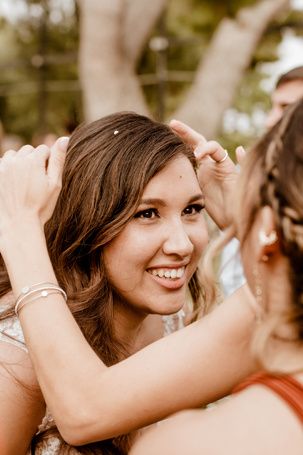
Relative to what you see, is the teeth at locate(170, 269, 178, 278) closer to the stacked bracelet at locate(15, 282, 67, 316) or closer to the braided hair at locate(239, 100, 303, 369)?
the stacked bracelet at locate(15, 282, 67, 316)

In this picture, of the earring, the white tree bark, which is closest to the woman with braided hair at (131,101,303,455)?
the earring

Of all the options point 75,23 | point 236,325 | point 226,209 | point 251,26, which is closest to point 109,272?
point 226,209

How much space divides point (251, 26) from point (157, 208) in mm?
5702

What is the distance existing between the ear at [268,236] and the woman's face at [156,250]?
109cm

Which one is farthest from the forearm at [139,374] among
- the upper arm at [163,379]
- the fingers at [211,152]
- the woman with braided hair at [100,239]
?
the fingers at [211,152]

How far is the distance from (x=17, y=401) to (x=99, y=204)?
0.69 m

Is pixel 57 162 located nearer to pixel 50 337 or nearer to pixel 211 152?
pixel 50 337

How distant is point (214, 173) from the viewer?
119 inches

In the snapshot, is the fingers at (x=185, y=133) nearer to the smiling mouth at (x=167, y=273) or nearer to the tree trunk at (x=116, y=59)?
the smiling mouth at (x=167, y=273)

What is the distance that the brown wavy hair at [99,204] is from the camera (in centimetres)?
259

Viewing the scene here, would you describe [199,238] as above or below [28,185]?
below

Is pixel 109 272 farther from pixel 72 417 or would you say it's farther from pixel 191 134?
pixel 72 417

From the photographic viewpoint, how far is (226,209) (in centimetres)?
296

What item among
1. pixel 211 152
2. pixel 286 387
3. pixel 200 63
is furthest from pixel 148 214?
pixel 200 63
